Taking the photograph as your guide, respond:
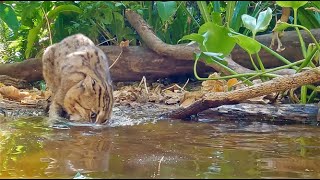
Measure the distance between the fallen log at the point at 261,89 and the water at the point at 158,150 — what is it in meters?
0.19

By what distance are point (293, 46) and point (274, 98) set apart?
1919mm

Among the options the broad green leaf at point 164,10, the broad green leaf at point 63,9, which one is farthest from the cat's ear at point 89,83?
the broad green leaf at point 63,9

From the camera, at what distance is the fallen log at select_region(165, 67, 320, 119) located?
4121 mm

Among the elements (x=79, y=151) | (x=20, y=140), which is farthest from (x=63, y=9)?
(x=79, y=151)

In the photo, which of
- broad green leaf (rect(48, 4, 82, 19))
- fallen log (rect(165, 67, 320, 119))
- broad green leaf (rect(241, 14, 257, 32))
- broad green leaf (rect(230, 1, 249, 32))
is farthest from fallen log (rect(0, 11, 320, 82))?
broad green leaf (rect(241, 14, 257, 32))

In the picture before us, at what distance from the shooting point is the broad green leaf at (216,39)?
4.07 metres

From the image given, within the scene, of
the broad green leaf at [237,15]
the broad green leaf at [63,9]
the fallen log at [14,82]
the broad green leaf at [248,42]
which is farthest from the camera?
the fallen log at [14,82]

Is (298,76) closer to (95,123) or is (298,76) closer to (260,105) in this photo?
(260,105)

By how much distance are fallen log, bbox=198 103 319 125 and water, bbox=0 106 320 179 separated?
136mm

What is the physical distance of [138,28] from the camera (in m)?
7.27

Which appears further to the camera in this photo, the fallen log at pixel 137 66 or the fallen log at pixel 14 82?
the fallen log at pixel 14 82

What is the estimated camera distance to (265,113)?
465cm

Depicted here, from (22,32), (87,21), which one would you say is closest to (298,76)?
(87,21)

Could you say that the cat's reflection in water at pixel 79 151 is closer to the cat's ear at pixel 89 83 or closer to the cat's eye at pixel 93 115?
the cat's eye at pixel 93 115
